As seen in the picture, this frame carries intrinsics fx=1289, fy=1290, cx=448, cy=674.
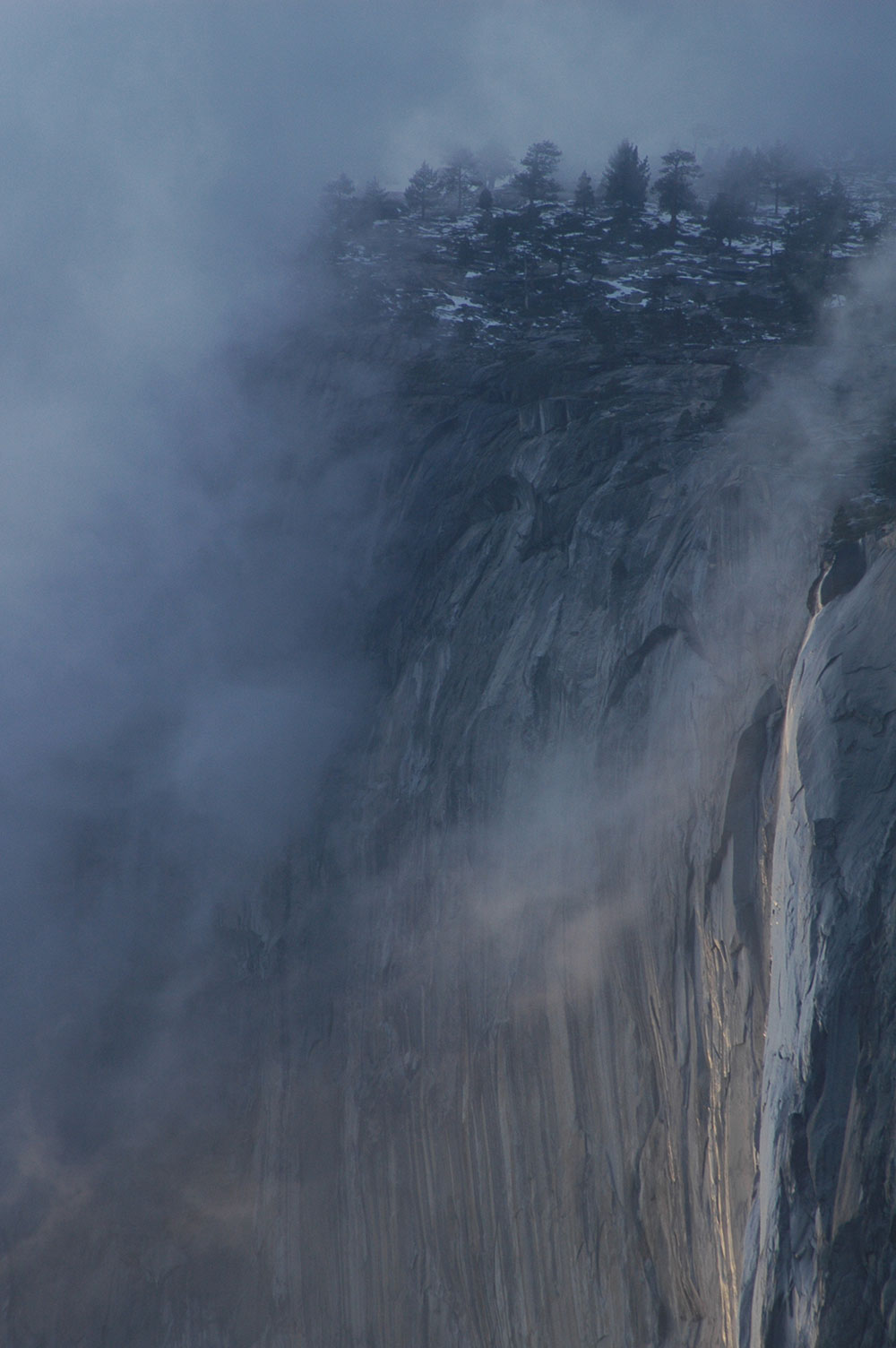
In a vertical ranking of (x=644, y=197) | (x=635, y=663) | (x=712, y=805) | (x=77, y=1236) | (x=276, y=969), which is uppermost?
(x=644, y=197)

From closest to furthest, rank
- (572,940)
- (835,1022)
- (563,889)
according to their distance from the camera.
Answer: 1. (835,1022)
2. (572,940)
3. (563,889)

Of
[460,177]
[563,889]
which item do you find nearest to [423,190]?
[460,177]

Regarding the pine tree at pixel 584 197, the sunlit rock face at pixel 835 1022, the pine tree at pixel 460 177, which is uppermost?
the pine tree at pixel 460 177

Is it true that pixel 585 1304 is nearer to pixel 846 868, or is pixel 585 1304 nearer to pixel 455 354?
pixel 846 868

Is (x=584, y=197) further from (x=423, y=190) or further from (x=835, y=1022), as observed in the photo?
(x=835, y=1022)

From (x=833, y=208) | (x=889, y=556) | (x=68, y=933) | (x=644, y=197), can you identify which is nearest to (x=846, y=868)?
(x=889, y=556)

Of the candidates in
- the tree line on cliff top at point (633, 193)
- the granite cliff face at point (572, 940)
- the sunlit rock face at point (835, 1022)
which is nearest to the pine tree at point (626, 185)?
the tree line on cliff top at point (633, 193)

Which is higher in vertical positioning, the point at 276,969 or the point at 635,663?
the point at 635,663

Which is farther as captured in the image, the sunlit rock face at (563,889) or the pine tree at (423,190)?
the pine tree at (423,190)

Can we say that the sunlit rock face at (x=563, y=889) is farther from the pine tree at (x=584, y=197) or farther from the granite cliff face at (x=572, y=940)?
the pine tree at (x=584, y=197)
